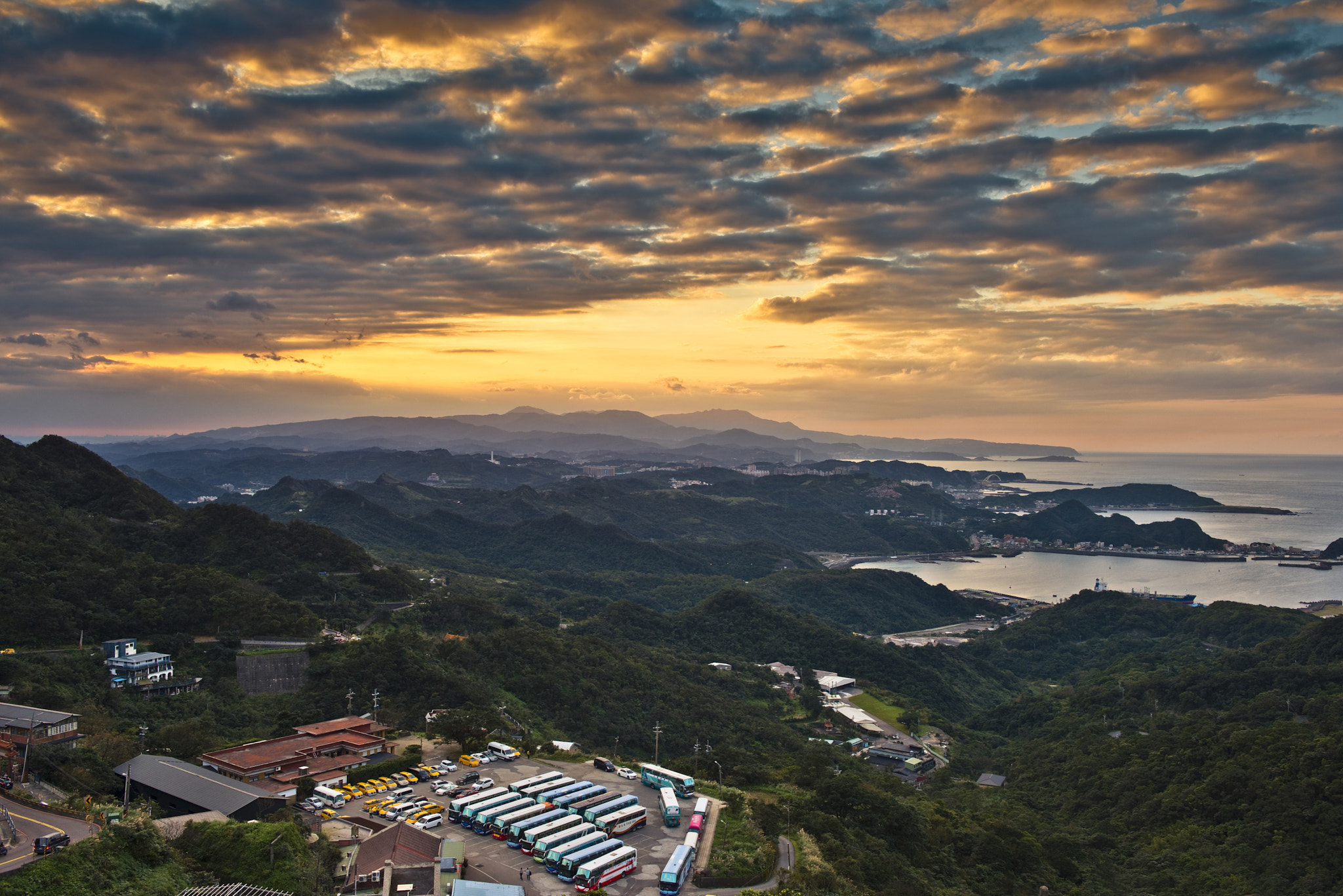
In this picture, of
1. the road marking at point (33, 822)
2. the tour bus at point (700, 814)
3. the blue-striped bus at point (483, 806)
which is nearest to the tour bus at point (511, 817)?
the blue-striped bus at point (483, 806)

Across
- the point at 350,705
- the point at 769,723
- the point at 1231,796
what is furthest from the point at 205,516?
the point at 1231,796

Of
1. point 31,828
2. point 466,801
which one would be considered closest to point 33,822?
point 31,828

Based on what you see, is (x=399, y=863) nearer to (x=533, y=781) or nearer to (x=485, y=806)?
(x=485, y=806)

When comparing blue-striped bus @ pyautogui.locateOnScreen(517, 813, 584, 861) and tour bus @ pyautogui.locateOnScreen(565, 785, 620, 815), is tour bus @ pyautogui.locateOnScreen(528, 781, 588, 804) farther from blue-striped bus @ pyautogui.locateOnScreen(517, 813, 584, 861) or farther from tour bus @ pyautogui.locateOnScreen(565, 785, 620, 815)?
blue-striped bus @ pyautogui.locateOnScreen(517, 813, 584, 861)

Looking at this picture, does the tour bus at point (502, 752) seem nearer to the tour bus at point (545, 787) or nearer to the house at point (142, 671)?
the tour bus at point (545, 787)

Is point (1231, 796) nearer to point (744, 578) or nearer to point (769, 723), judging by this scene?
point (769, 723)

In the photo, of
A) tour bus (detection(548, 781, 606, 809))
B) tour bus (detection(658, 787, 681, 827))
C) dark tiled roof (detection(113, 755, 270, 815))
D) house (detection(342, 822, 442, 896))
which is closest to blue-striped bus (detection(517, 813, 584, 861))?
tour bus (detection(548, 781, 606, 809))
